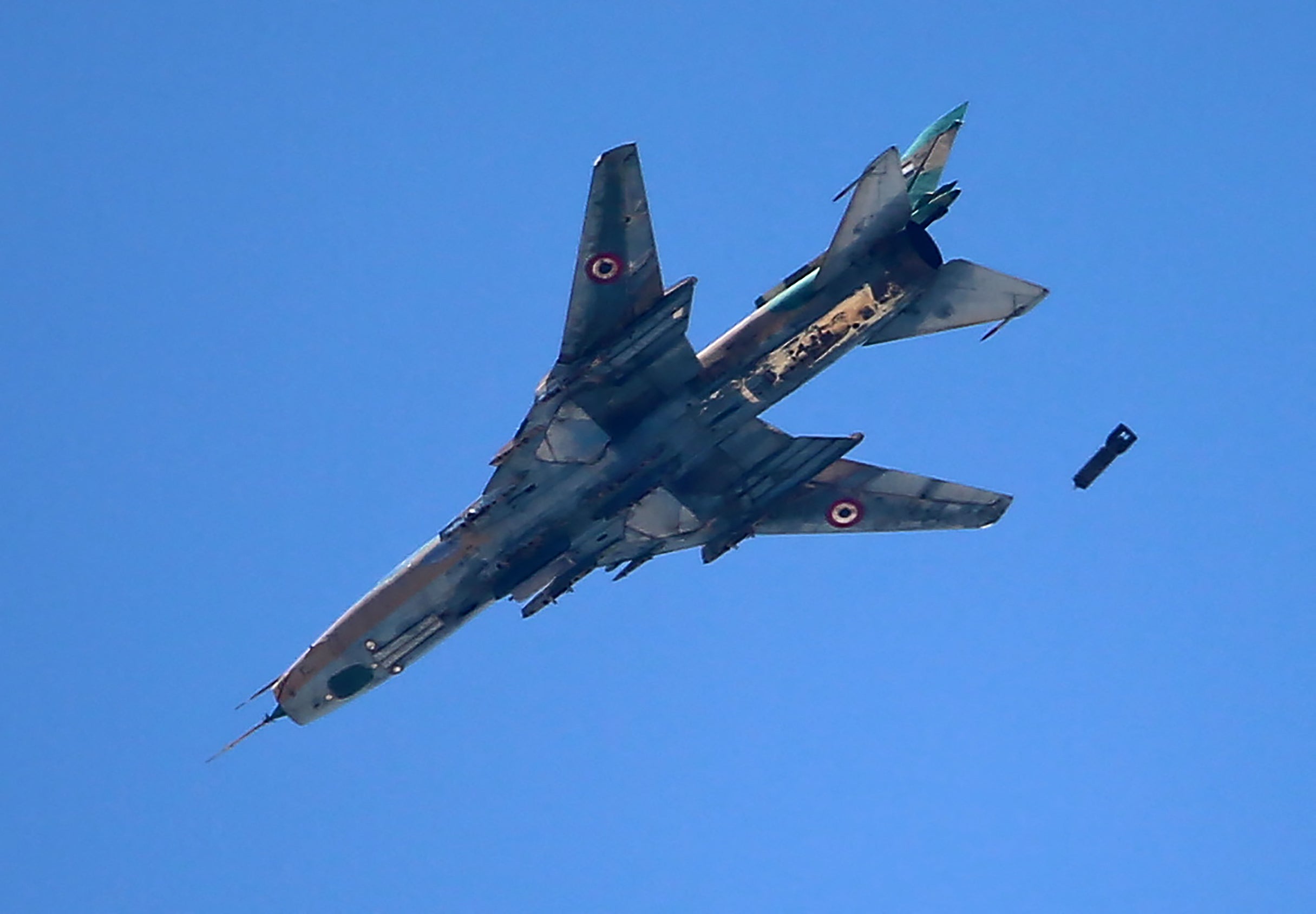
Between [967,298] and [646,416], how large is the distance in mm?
8327

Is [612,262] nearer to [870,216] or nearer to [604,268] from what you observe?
[604,268]

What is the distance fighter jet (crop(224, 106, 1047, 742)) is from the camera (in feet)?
141

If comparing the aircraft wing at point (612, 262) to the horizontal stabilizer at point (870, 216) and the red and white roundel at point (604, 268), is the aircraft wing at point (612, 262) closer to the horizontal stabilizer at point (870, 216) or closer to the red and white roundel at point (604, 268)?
the red and white roundel at point (604, 268)

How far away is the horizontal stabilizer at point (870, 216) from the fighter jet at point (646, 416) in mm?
41

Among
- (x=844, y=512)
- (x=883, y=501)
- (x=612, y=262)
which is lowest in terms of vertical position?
→ (x=883, y=501)

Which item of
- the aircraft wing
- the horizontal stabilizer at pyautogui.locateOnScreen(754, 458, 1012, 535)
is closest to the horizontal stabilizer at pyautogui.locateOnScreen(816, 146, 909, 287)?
the aircraft wing

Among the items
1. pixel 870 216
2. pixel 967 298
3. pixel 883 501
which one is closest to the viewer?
pixel 870 216

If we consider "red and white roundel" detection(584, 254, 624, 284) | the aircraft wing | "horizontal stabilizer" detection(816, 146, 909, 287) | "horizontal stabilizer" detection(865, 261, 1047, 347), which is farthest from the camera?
"horizontal stabilizer" detection(865, 261, 1047, 347)

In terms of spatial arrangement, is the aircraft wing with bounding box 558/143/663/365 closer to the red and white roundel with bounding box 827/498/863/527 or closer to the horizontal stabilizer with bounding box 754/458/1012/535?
the horizontal stabilizer with bounding box 754/458/1012/535

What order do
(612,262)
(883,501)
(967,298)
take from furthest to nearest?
(883,501) → (967,298) → (612,262)

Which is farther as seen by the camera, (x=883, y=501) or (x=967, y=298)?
(x=883, y=501)

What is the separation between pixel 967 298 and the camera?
45312 mm

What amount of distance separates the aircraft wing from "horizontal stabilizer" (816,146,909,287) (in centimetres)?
452

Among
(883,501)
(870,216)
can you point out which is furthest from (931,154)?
(883,501)
